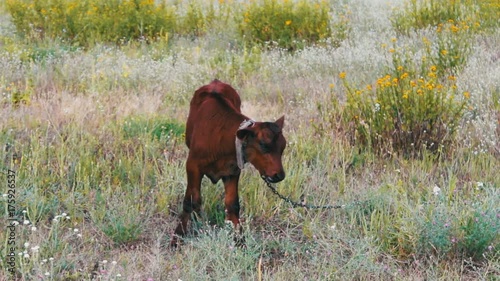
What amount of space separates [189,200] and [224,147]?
0.52m

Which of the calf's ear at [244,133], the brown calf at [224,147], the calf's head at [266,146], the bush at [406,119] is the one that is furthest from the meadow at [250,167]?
the calf's ear at [244,133]

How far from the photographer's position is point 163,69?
8516 millimetres

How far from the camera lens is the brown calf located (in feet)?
12.7

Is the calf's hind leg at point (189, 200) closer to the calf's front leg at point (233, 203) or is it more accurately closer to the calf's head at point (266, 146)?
the calf's front leg at point (233, 203)

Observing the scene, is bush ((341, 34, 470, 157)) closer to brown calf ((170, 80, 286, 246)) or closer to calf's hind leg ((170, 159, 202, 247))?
brown calf ((170, 80, 286, 246))

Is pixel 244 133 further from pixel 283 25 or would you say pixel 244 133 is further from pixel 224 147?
pixel 283 25

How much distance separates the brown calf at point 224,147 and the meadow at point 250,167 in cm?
24

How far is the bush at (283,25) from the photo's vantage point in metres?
10.4

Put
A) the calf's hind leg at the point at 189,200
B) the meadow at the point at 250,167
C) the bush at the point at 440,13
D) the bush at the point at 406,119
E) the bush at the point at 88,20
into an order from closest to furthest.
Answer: the meadow at the point at 250,167, the calf's hind leg at the point at 189,200, the bush at the point at 406,119, the bush at the point at 440,13, the bush at the point at 88,20

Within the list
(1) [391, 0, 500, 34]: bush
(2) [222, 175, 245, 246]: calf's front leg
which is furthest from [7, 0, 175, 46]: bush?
(2) [222, 175, 245, 246]: calf's front leg

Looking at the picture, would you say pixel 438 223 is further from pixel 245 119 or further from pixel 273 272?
pixel 245 119

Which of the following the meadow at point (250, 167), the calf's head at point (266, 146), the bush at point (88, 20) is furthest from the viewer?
the bush at point (88, 20)

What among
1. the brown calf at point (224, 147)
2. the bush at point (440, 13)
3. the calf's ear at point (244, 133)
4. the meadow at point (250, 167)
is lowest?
the meadow at point (250, 167)

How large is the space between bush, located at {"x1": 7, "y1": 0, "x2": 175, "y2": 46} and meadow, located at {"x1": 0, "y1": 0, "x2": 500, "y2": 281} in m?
0.04
